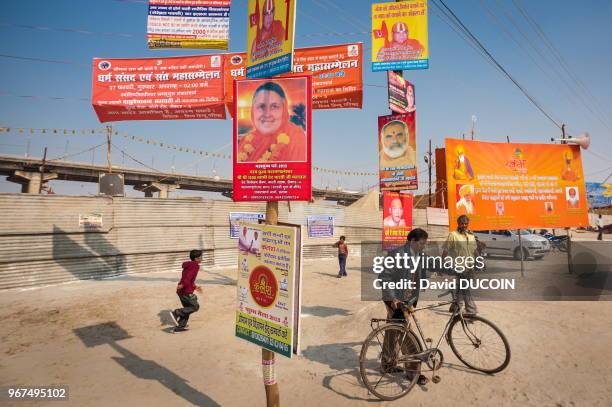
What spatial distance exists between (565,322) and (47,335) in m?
9.96

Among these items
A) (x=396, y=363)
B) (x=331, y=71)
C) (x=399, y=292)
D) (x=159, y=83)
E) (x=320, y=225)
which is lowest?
(x=396, y=363)

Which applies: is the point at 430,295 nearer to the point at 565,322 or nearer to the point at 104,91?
the point at 565,322

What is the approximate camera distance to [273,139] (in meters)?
3.66

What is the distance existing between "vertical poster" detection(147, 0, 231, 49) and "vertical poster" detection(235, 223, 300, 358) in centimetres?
678

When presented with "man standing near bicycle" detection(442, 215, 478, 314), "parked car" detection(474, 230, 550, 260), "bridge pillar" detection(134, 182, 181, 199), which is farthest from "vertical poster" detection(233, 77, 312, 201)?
"bridge pillar" detection(134, 182, 181, 199)

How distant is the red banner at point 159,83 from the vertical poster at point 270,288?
7563mm

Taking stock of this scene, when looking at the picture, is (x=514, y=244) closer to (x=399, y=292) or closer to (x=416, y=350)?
(x=416, y=350)

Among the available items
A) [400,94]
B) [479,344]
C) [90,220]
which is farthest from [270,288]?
[90,220]

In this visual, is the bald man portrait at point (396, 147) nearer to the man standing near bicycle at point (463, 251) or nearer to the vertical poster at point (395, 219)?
the vertical poster at point (395, 219)

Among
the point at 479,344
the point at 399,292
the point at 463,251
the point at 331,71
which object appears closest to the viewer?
the point at 399,292

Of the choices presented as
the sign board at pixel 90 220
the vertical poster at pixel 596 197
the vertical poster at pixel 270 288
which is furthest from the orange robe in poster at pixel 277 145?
the vertical poster at pixel 596 197

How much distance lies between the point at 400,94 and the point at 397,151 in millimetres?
1560

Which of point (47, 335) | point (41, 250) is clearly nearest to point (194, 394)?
point (47, 335)

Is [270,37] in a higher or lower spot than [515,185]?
higher
